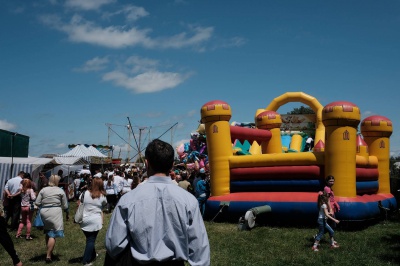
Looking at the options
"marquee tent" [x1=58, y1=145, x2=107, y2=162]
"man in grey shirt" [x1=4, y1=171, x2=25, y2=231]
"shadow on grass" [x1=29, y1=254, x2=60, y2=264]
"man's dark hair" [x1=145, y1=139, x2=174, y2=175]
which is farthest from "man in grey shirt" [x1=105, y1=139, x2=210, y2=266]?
"marquee tent" [x1=58, y1=145, x2=107, y2=162]

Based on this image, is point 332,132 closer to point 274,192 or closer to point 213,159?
point 274,192

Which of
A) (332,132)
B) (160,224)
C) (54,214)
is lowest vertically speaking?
(54,214)

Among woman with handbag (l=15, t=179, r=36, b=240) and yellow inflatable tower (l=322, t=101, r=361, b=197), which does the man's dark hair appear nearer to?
yellow inflatable tower (l=322, t=101, r=361, b=197)

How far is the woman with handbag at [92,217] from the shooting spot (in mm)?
6055

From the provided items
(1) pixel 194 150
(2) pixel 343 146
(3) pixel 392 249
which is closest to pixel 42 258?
(3) pixel 392 249

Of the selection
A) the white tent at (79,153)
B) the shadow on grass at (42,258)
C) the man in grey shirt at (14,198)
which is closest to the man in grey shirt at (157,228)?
the shadow on grass at (42,258)

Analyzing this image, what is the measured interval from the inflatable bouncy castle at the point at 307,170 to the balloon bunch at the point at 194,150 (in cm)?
509

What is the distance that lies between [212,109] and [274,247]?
3.95m

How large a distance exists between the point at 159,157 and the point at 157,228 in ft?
1.45

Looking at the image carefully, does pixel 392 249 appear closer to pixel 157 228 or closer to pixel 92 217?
pixel 92 217

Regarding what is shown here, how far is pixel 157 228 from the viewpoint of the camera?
229cm

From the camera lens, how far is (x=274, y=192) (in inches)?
372

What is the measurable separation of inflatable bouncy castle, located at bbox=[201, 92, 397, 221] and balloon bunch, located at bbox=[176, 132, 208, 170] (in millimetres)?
5093

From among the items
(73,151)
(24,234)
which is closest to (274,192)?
(24,234)
